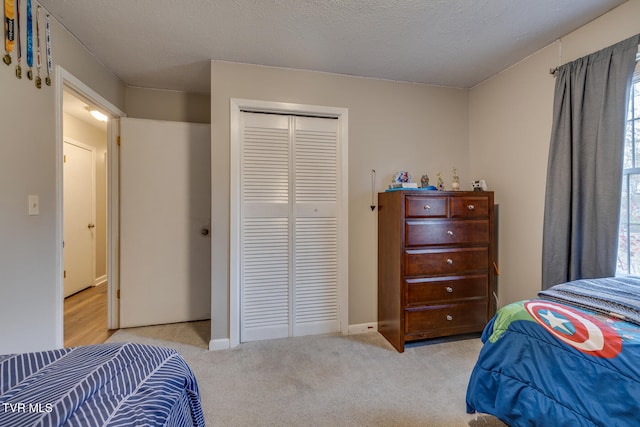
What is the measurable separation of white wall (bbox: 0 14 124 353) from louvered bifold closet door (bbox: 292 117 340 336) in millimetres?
1646

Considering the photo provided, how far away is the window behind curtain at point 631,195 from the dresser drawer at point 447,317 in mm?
931

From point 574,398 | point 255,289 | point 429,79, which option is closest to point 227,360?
point 255,289

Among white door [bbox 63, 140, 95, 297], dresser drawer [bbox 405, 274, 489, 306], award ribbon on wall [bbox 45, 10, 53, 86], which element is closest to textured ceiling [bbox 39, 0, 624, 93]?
award ribbon on wall [bbox 45, 10, 53, 86]

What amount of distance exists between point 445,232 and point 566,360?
1295mm

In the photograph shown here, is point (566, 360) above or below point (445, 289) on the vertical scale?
above

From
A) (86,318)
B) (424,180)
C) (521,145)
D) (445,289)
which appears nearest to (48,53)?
(86,318)

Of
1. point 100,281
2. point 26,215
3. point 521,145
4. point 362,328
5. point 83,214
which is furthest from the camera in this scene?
point 100,281

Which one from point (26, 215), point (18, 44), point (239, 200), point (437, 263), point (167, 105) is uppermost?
point (167, 105)

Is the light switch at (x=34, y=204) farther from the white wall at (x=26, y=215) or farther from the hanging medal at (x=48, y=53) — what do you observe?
the hanging medal at (x=48, y=53)

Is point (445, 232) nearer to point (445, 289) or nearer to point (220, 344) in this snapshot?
point (445, 289)

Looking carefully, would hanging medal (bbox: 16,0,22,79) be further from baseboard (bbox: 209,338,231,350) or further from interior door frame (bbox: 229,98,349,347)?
baseboard (bbox: 209,338,231,350)

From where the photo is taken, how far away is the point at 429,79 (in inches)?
104

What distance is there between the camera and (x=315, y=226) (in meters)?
2.51

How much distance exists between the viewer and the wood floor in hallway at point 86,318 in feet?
7.97
